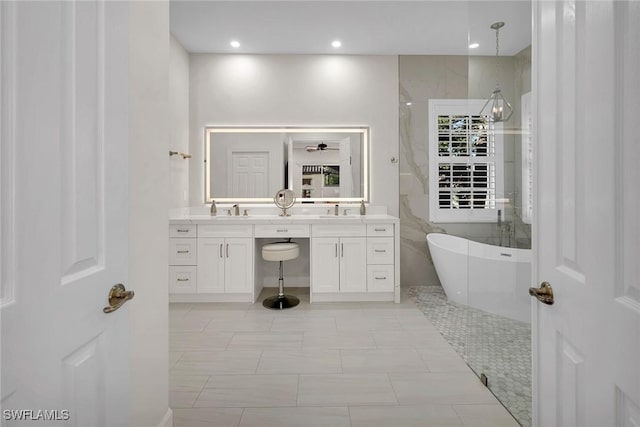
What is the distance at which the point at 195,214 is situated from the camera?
4.20m

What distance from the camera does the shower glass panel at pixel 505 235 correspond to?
5.80 feet

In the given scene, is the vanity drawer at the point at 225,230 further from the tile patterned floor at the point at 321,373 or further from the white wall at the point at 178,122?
the tile patterned floor at the point at 321,373

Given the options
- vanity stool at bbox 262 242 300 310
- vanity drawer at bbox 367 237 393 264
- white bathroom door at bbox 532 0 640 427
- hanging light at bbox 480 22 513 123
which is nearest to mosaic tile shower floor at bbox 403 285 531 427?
white bathroom door at bbox 532 0 640 427

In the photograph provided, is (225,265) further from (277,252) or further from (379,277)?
(379,277)

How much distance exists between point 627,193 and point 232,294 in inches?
136

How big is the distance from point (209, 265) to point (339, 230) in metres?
1.46

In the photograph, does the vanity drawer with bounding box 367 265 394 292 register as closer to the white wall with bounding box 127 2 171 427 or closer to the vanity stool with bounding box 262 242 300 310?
the vanity stool with bounding box 262 242 300 310

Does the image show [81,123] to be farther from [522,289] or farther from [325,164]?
[325,164]

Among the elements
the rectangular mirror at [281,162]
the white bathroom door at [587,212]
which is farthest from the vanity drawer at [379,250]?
the white bathroom door at [587,212]

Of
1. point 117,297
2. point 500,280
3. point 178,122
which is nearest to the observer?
point 117,297

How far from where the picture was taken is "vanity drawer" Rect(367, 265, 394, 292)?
3590mm

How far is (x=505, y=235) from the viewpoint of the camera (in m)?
2.06

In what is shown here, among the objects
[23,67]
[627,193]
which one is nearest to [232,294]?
[23,67]

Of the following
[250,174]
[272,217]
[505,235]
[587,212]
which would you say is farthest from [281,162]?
[587,212]
